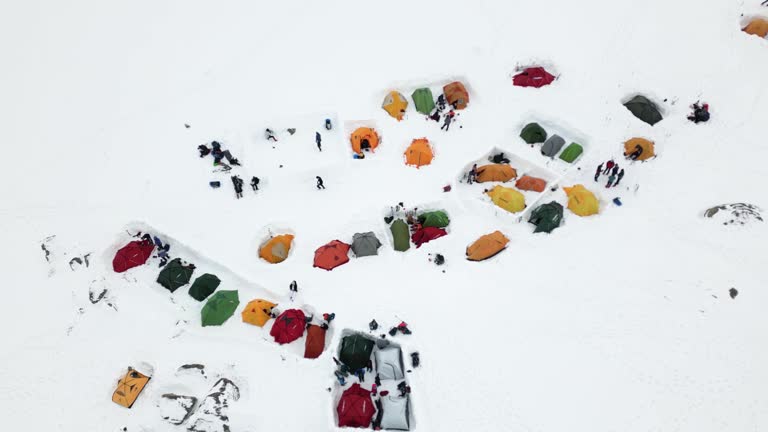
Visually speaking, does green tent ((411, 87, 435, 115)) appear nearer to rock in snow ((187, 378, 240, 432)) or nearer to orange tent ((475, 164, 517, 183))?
orange tent ((475, 164, 517, 183))

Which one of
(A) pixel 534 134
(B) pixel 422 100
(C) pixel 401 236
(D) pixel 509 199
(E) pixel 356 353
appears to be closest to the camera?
(E) pixel 356 353

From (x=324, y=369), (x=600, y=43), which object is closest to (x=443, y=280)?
(x=324, y=369)

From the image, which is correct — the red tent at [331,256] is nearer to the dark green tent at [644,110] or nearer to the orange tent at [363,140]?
the orange tent at [363,140]

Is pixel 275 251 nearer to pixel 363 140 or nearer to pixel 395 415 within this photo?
pixel 363 140

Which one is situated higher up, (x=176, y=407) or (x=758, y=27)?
(x=758, y=27)

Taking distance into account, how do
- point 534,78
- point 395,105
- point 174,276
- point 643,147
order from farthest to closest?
point 534,78 → point 395,105 → point 643,147 → point 174,276

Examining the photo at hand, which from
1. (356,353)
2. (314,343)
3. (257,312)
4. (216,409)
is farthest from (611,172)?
(216,409)
